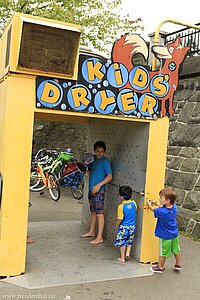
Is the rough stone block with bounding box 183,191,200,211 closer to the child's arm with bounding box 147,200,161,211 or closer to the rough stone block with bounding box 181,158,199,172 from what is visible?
the rough stone block with bounding box 181,158,199,172

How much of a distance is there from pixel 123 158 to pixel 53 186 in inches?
174

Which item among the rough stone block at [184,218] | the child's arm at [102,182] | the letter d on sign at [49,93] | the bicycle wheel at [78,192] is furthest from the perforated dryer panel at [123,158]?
the bicycle wheel at [78,192]

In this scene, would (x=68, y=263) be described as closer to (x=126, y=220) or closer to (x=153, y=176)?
(x=126, y=220)

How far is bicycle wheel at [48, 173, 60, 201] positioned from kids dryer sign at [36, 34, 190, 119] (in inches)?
208

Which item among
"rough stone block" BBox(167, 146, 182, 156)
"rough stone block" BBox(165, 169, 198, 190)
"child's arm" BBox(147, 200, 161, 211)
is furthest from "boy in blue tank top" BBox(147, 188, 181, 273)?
"rough stone block" BBox(167, 146, 182, 156)

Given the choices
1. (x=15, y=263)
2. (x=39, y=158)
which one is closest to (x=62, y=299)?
(x=15, y=263)

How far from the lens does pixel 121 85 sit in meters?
4.66

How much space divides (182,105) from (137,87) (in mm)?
3521

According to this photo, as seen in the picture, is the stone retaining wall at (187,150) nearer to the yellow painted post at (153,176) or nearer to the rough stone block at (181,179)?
the rough stone block at (181,179)

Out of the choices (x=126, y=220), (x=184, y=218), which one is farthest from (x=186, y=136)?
(x=126, y=220)

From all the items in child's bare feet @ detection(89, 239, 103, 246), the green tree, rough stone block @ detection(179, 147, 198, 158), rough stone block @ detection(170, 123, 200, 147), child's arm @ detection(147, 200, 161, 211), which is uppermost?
the green tree

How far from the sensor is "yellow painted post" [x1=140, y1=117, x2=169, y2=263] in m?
4.89

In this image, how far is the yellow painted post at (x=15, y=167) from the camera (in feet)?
13.6

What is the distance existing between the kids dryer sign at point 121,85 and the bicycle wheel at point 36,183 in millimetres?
5932
